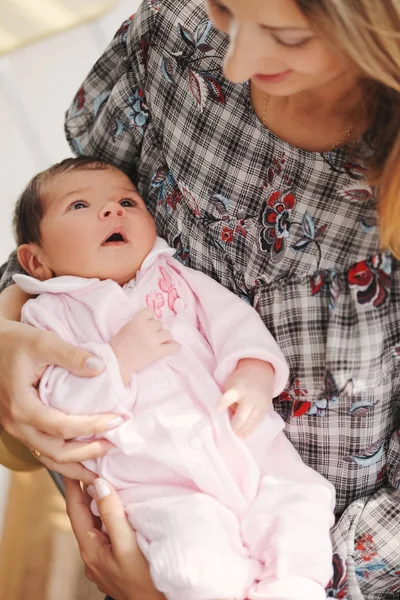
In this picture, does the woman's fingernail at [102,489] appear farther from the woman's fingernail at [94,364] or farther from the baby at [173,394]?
the woman's fingernail at [94,364]

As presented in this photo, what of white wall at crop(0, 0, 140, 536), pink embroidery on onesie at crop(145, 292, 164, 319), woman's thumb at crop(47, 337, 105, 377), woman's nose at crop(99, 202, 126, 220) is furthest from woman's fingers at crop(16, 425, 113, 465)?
white wall at crop(0, 0, 140, 536)

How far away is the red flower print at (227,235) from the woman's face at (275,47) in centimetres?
26

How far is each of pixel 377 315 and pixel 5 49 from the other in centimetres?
127

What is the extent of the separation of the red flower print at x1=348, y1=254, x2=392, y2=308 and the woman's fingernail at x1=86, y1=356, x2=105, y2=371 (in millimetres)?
347

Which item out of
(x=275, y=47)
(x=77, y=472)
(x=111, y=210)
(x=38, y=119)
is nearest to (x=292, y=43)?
(x=275, y=47)

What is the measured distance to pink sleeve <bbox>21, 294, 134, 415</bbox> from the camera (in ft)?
2.89

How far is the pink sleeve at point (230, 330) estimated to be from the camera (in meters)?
0.90

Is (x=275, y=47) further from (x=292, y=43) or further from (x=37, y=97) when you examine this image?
(x=37, y=97)

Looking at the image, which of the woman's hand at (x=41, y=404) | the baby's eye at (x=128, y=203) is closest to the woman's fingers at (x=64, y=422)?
the woman's hand at (x=41, y=404)

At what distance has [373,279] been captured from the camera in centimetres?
85

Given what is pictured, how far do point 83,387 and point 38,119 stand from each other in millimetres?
1093

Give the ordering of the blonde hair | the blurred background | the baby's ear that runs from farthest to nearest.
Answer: the blurred background → the baby's ear → the blonde hair

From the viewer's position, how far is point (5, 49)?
5.48ft

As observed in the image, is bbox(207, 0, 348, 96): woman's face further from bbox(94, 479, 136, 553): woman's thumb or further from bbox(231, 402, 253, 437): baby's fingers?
bbox(94, 479, 136, 553): woman's thumb
